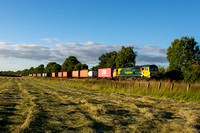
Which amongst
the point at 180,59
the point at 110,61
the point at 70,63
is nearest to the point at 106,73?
the point at 180,59

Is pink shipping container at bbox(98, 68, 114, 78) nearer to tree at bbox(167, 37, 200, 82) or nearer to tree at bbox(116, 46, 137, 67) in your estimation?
tree at bbox(116, 46, 137, 67)

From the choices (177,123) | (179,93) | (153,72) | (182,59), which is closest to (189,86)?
(179,93)

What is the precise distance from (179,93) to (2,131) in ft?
42.4

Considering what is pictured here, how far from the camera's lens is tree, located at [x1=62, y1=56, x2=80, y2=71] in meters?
111

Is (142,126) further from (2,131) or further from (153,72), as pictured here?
(153,72)

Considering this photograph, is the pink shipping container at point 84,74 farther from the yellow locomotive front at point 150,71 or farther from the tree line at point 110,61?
the yellow locomotive front at point 150,71

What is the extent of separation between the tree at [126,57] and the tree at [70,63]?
5427 cm

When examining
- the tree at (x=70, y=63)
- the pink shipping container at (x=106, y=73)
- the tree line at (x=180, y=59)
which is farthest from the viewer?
the tree at (x=70, y=63)

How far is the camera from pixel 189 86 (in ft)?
45.2

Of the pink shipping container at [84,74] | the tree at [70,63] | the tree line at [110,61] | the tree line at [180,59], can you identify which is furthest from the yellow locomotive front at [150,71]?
the tree at [70,63]

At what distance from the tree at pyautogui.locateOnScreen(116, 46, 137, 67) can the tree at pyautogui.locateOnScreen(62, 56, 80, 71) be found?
2137 inches

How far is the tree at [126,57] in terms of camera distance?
200ft

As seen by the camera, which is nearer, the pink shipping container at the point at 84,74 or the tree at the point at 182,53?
the tree at the point at 182,53

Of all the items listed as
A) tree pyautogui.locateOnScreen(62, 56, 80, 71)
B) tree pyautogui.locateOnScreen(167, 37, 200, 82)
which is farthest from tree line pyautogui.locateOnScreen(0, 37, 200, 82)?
tree pyautogui.locateOnScreen(62, 56, 80, 71)
